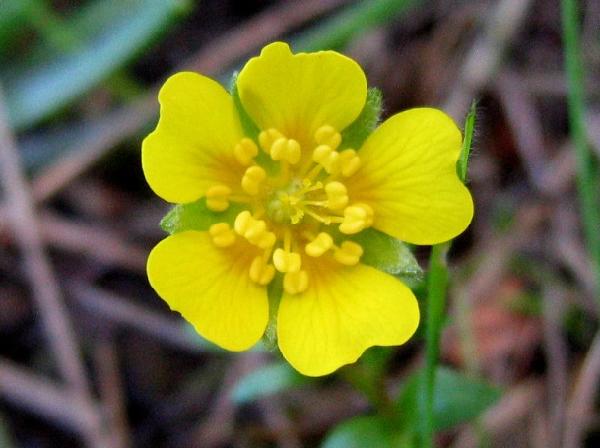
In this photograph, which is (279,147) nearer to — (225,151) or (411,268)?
(225,151)

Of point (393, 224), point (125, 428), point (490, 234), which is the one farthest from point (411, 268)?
point (125, 428)

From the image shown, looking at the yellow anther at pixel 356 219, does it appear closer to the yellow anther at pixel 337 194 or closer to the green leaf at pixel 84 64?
the yellow anther at pixel 337 194

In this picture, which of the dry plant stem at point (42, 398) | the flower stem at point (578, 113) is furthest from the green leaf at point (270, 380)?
the flower stem at point (578, 113)

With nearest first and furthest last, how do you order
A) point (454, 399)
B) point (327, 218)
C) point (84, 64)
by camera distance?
point (327, 218) < point (454, 399) < point (84, 64)

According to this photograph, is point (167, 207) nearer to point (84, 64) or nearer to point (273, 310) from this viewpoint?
point (84, 64)

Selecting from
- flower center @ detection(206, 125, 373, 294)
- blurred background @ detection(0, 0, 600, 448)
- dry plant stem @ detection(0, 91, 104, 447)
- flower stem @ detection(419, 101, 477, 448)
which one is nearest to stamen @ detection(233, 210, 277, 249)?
flower center @ detection(206, 125, 373, 294)

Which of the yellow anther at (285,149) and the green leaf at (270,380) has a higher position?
the yellow anther at (285,149)

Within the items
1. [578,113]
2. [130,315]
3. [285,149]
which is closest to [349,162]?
[285,149]
